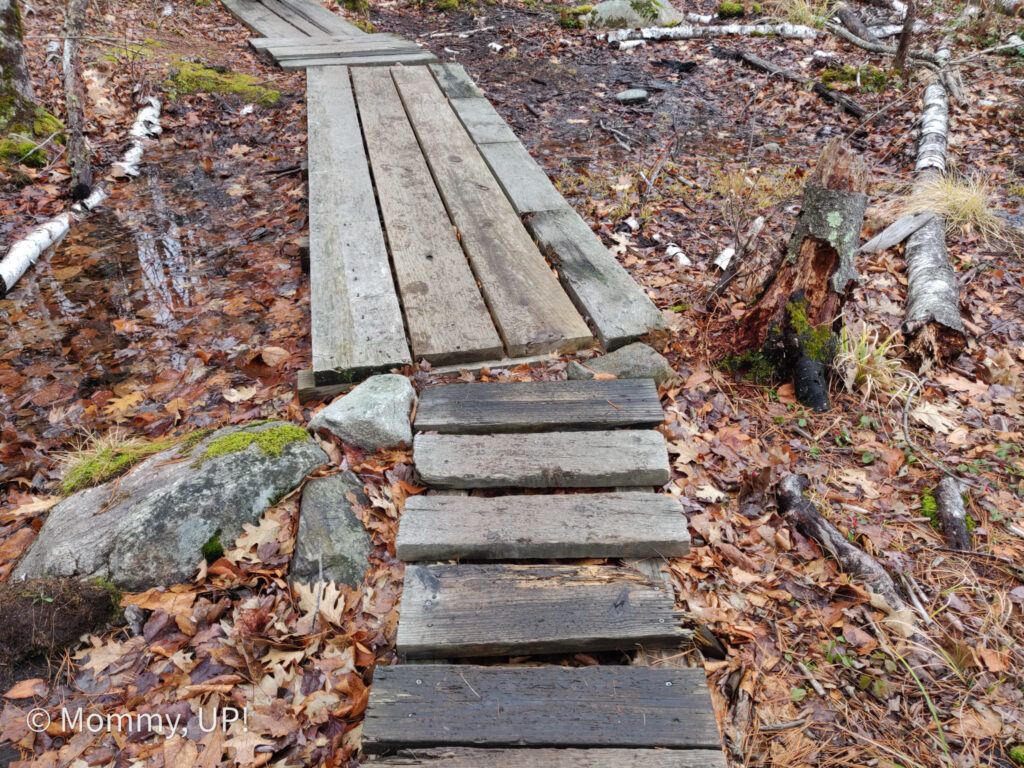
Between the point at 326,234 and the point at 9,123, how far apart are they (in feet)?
13.9

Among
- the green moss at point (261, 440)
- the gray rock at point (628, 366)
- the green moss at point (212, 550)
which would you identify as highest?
the gray rock at point (628, 366)

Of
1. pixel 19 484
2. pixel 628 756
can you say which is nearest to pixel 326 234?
pixel 19 484

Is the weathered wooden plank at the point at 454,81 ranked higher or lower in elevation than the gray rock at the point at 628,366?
higher

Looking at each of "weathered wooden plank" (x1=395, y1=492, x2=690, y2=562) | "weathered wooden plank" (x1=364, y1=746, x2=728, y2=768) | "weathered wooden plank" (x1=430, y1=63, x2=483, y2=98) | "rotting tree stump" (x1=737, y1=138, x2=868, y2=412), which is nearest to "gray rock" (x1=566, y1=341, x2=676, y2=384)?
"rotting tree stump" (x1=737, y1=138, x2=868, y2=412)

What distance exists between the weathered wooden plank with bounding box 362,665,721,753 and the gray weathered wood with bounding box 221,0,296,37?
388 inches

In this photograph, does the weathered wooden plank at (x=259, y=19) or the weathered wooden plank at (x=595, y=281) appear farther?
the weathered wooden plank at (x=259, y=19)

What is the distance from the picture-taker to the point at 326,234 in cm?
424

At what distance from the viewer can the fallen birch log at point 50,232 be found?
4.53 meters

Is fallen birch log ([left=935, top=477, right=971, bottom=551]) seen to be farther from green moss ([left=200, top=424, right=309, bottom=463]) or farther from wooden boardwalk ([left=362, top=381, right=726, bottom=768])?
green moss ([left=200, top=424, right=309, bottom=463])

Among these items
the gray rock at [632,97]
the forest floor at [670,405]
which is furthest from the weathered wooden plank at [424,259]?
the gray rock at [632,97]

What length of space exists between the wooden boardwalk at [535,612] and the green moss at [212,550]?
0.76 m

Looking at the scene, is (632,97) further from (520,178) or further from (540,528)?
(540,528)

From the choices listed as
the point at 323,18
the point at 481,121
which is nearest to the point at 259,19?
the point at 323,18

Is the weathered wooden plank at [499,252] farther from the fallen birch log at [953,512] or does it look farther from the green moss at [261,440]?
the fallen birch log at [953,512]
